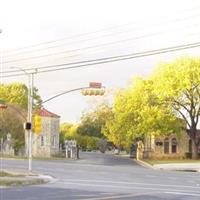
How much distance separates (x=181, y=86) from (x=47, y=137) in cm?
1923

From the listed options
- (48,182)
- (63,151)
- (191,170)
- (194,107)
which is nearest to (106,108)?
(63,151)

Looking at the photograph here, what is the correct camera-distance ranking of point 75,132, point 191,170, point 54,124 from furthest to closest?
point 75,132, point 54,124, point 191,170

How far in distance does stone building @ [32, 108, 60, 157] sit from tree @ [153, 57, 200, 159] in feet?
49.6

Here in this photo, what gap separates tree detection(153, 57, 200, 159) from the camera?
83562 mm

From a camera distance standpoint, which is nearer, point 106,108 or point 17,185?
point 17,185

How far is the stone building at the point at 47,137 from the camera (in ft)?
286

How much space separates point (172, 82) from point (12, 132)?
2374 centimetres

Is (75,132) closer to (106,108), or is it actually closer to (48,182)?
(106,108)

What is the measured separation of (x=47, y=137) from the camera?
88000 millimetres

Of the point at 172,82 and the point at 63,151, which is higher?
the point at 172,82

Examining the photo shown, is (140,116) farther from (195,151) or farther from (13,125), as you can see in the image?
(13,125)

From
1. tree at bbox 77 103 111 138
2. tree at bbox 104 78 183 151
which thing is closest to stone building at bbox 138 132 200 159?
tree at bbox 104 78 183 151

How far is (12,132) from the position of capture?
91375 mm

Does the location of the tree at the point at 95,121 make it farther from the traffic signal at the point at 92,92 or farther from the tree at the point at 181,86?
the traffic signal at the point at 92,92
